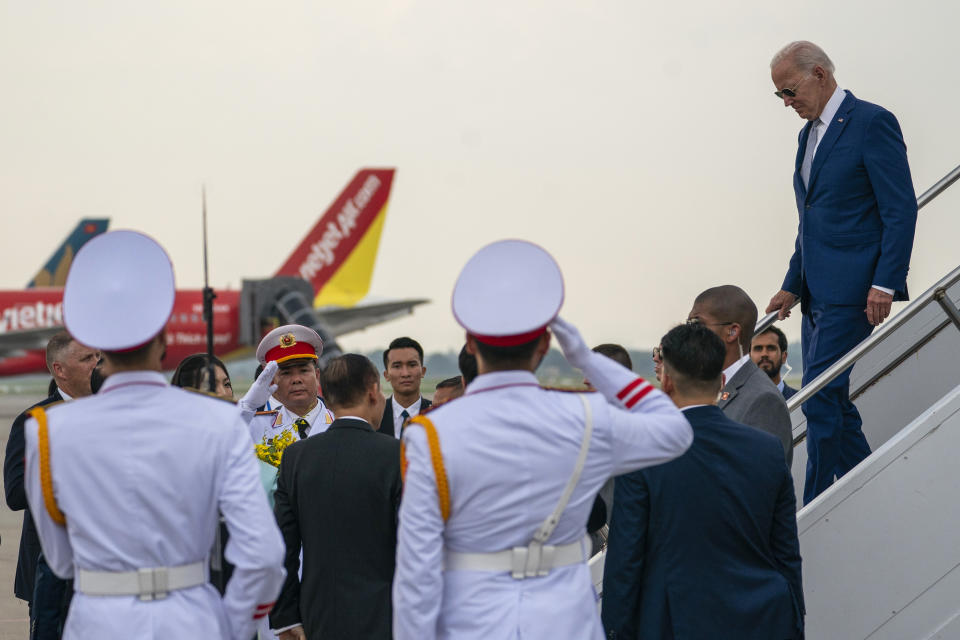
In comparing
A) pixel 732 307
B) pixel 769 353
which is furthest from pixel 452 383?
pixel 769 353

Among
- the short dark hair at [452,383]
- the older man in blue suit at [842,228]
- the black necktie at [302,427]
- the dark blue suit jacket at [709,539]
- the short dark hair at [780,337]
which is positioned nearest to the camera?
the dark blue suit jacket at [709,539]

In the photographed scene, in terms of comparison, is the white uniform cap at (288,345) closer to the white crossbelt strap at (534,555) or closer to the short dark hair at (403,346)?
the short dark hair at (403,346)

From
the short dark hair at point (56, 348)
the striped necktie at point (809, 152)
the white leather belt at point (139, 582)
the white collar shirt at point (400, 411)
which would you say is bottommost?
the white collar shirt at point (400, 411)

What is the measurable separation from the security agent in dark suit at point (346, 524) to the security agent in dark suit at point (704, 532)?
0.71 metres

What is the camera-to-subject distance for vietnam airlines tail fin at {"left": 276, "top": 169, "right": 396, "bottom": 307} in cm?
3425

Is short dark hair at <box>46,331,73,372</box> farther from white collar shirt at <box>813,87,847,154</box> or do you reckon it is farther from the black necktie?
white collar shirt at <box>813,87,847,154</box>

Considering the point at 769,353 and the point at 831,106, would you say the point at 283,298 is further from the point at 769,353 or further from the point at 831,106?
the point at 831,106

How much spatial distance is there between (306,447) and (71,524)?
108 cm

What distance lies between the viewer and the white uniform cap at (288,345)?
4086 mm

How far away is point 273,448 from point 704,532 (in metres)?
1.74

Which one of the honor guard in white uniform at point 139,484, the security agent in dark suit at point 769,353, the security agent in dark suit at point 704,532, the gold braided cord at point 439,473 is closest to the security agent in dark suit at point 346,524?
the security agent in dark suit at point 704,532

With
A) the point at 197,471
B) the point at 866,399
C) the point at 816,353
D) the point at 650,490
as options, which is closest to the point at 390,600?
the point at 650,490

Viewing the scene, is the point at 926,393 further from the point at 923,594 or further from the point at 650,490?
the point at 650,490

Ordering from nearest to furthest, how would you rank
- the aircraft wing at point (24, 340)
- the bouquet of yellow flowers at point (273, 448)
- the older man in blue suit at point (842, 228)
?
the bouquet of yellow flowers at point (273, 448)
the older man in blue suit at point (842, 228)
the aircraft wing at point (24, 340)
